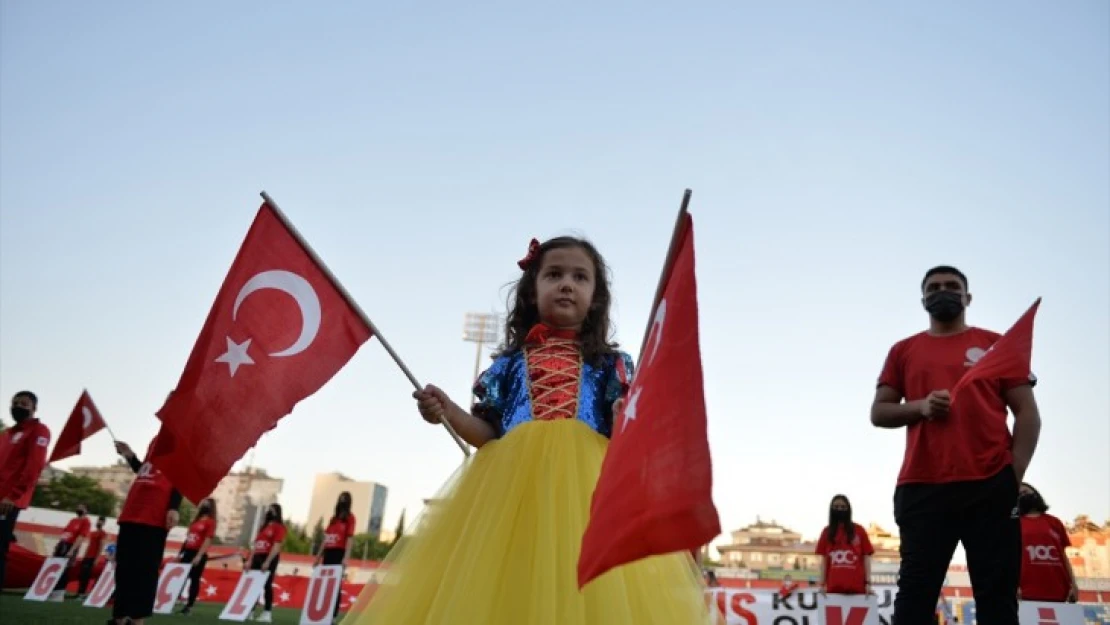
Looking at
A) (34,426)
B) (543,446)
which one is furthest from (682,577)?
(34,426)

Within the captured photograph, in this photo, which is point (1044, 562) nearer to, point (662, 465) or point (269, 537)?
point (662, 465)

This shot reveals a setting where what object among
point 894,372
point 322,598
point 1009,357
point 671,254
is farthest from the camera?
point 322,598

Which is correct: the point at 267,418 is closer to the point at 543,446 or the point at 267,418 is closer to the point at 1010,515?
the point at 543,446

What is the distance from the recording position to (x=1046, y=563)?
26.5ft

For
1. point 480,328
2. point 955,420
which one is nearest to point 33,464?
point 955,420

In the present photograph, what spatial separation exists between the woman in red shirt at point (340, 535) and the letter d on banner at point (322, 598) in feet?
6.00

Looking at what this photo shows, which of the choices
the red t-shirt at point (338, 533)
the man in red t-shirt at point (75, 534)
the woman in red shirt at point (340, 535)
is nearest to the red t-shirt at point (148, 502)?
the woman in red shirt at point (340, 535)

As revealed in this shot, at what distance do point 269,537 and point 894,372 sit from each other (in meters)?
12.6

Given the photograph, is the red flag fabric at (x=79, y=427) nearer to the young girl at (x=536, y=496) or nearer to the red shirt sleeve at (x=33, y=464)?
the red shirt sleeve at (x=33, y=464)

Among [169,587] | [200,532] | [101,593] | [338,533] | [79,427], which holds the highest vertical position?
[79,427]

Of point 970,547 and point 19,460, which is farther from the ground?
point 19,460

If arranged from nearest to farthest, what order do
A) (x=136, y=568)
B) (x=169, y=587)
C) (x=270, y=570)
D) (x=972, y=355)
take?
(x=972, y=355)
(x=136, y=568)
(x=169, y=587)
(x=270, y=570)

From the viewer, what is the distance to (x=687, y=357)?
204cm

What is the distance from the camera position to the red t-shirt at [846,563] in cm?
1026
